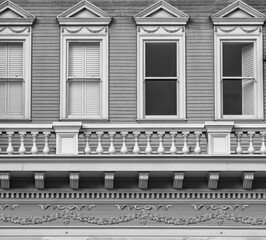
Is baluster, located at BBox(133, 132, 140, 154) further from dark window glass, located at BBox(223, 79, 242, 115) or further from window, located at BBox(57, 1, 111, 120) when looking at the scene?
dark window glass, located at BBox(223, 79, 242, 115)

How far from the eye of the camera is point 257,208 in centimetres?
2425

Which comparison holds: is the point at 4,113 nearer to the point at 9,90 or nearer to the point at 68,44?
the point at 9,90

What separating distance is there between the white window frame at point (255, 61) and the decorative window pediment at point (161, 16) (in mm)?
934

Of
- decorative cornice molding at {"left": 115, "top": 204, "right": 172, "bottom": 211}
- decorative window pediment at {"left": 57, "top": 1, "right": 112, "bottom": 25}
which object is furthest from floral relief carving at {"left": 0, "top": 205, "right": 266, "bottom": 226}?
decorative window pediment at {"left": 57, "top": 1, "right": 112, "bottom": 25}

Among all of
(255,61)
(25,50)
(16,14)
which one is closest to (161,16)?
(255,61)

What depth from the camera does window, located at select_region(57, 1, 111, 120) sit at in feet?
86.7

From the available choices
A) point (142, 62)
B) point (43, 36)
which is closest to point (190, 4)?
point (142, 62)

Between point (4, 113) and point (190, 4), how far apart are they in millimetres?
5204

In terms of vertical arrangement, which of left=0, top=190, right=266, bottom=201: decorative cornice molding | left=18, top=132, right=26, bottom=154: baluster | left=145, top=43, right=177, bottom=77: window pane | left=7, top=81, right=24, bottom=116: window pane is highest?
left=145, top=43, right=177, bottom=77: window pane

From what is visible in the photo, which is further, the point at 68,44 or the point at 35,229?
the point at 68,44

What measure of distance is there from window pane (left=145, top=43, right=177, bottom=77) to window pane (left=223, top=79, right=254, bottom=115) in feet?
4.39

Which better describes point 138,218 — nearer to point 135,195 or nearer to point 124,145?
point 135,195

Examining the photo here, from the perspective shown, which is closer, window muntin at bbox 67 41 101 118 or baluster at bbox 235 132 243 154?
baluster at bbox 235 132 243 154

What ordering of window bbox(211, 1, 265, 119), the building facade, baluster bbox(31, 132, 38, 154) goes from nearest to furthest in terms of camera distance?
the building facade → baluster bbox(31, 132, 38, 154) → window bbox(211, 1, 265, 119)
